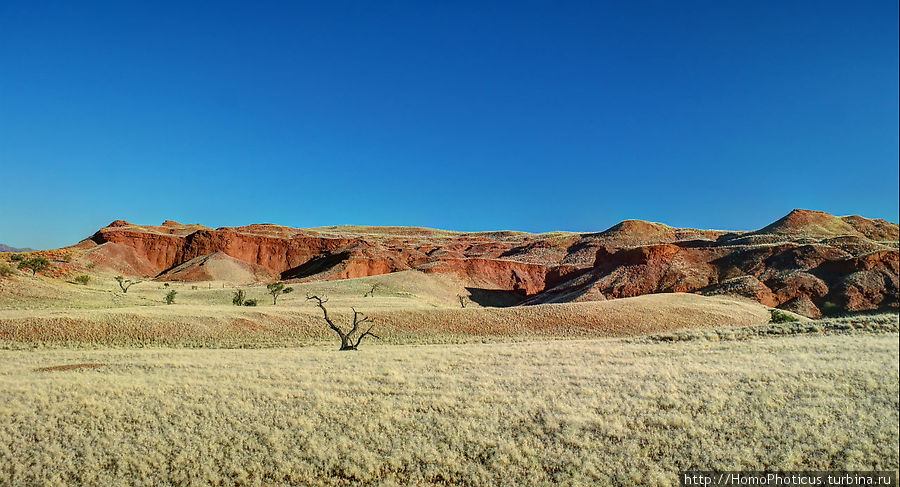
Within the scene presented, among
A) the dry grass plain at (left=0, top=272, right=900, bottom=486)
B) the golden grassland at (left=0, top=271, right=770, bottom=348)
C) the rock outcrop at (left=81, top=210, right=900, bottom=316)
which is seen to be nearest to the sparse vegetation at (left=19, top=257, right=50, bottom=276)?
the golden grassland at (left=0, top=271, right=770, bottom=348)

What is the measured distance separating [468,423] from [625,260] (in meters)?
50.0

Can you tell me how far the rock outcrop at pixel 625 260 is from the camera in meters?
26.2

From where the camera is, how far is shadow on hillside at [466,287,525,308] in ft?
205

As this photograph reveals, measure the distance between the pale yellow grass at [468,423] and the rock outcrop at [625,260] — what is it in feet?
7.02

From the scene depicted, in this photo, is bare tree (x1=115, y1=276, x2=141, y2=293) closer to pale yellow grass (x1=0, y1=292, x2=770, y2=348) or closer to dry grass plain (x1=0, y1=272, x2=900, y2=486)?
pale yellow grass (x1=0, y1=292, x2=770, y2=348)

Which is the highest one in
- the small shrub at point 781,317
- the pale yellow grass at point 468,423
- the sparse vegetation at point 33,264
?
the sparse vegetation at point 33,264

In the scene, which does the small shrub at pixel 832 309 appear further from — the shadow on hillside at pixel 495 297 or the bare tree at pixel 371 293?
the shadow on hillside at pixel 495 297

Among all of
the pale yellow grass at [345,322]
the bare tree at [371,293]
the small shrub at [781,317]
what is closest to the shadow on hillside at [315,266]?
the bare tree at [371,293]

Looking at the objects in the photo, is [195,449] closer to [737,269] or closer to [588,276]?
[737,269]

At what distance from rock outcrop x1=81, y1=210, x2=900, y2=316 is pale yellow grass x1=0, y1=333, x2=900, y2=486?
214 cm

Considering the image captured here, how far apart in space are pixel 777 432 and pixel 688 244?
66390 millimetres

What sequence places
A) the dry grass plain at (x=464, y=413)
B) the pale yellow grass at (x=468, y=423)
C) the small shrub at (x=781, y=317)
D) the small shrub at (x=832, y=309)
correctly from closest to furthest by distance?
the pale yellow grass at (x=468, y=423) < the dry grass plain at (x=464, y=413) < the small shrub at (x=832, y=309) < the small shrub at (x=781, y=317)

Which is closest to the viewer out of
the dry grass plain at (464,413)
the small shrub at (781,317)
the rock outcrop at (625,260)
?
the dry grass plain at (464,413)

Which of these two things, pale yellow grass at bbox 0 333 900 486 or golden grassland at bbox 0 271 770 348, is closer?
pale yellow grass at bbox 0 333 900 486
